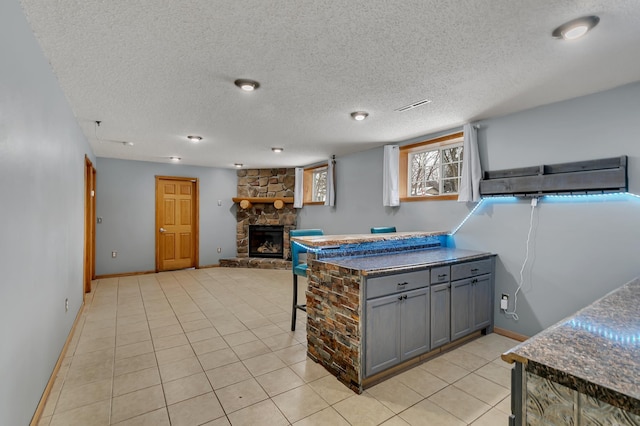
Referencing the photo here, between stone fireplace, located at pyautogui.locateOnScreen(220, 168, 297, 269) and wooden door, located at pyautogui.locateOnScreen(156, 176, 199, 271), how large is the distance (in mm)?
900

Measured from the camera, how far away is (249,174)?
297 inches

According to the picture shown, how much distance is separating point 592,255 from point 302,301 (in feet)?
11.2

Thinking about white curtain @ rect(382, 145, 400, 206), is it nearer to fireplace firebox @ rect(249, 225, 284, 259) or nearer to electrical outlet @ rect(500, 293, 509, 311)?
electrical outlet @ rect(500, 293, 509, 311)

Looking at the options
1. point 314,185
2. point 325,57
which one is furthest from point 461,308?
point 314,185

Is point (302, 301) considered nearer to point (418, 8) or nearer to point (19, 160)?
point (19, 160)

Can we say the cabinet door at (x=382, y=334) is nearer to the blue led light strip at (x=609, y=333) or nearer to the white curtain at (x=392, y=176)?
the blue led light strip at (x=609, y=333)

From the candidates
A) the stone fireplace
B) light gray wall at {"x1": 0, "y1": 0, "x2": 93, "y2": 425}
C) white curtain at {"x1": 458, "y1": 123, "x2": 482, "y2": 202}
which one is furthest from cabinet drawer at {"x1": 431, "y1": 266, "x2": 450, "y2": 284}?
the stone fireplace

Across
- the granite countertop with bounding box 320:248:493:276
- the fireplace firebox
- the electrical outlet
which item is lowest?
the electrical outlet

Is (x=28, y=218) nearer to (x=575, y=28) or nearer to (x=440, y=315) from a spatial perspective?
(x=440, y=315)

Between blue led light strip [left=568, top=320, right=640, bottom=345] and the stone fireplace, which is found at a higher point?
the stone fireplace

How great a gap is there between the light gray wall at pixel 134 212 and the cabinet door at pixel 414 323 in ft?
19.2

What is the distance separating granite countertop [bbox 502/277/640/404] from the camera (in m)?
0.82

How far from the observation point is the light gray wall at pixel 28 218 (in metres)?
1.43

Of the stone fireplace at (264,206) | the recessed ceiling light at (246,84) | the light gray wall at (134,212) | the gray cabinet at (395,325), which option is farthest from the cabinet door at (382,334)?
the light gray wall at (134,212)
